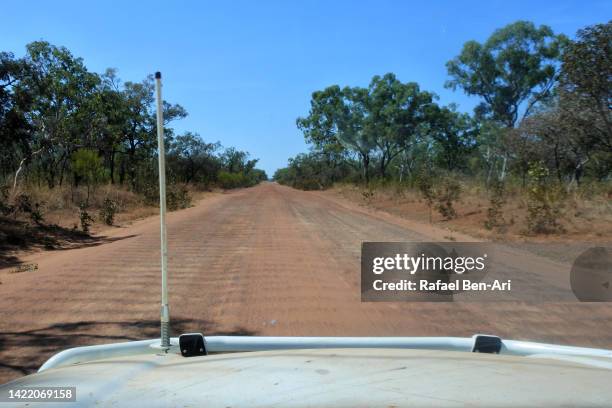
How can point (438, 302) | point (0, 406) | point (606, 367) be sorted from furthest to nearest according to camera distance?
point (438, 302) < point (606, 367) < point (0, 406)

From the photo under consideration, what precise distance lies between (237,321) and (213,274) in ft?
8.95

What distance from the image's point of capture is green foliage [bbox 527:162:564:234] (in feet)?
43.5

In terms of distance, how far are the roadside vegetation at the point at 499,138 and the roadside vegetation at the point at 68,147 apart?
12.3m

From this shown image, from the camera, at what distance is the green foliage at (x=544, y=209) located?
13266 mm

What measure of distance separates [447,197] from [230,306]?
14619mm

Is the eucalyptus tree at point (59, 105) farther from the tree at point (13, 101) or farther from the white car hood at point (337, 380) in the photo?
the white car hood at point (337, 380)

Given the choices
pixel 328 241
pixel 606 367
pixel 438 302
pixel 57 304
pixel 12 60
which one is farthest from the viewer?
pixel 12 60

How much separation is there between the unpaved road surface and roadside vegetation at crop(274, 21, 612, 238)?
5.96 m

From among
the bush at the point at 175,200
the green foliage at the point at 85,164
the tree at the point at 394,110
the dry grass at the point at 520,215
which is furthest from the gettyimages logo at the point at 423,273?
the tree at the point at 394,110

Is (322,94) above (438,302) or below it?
above

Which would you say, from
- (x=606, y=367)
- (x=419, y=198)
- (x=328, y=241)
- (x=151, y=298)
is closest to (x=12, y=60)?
(x=328, y=241)

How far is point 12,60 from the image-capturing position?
45.5 ft

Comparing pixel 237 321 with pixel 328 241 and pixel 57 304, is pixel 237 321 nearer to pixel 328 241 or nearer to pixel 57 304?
pixel 57 304

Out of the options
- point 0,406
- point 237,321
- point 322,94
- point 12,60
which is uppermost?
point 322,94
